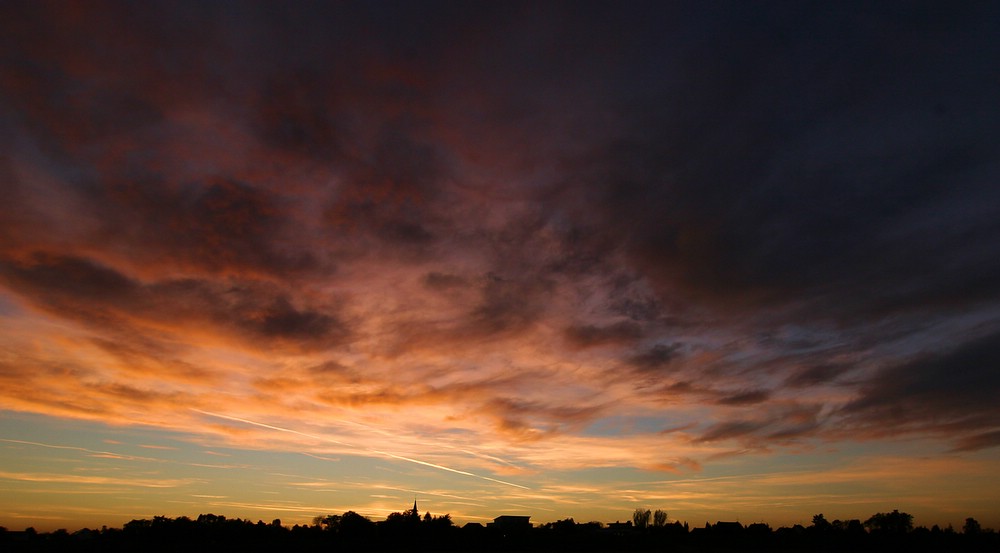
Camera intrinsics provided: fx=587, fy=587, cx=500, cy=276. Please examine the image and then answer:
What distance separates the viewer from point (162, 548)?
144 m

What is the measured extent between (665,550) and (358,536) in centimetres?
8756

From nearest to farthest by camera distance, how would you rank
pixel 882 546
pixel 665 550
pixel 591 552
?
pixel 591 552 → pixel 665 550 → pixel 882 546

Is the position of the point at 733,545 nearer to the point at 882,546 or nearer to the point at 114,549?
the point at 882,546

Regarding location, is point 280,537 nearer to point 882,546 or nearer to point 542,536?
point 542,536

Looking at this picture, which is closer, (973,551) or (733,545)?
(973,551)

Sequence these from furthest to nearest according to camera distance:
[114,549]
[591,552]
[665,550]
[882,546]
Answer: [882,546], [665,550], [591,552], [114,549]

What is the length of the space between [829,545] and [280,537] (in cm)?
17313

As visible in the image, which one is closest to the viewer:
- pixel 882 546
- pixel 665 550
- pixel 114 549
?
pixel 114 549

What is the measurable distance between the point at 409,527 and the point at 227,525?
203ft

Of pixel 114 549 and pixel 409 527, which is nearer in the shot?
pixel 114 549

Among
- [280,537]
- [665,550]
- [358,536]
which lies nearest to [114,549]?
[280,537]

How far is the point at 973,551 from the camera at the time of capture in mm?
166125

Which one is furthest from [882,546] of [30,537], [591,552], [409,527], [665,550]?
[30,537]

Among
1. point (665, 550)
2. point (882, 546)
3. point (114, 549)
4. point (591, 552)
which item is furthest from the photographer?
point (882, 546)
